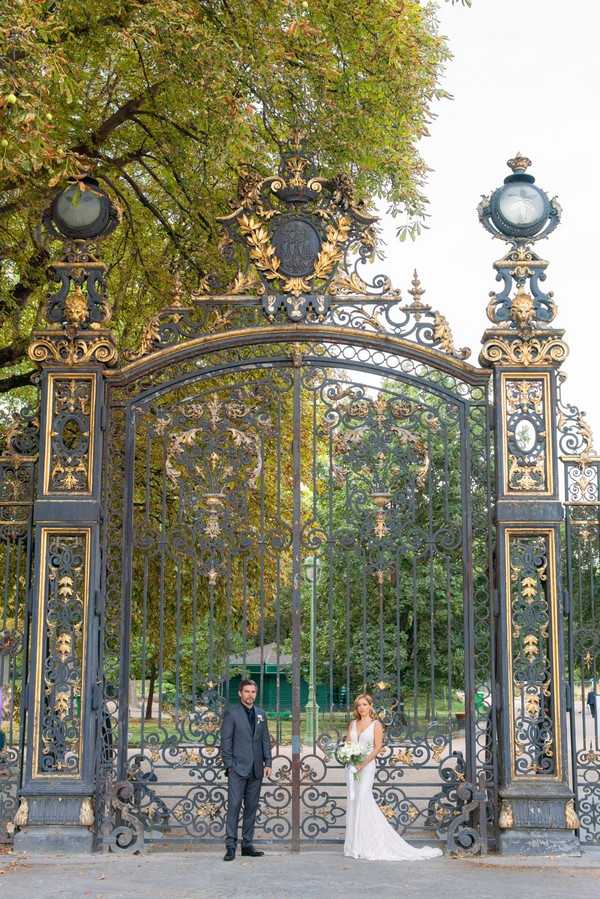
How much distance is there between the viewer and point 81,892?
7559mm

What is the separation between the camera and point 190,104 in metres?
11.0

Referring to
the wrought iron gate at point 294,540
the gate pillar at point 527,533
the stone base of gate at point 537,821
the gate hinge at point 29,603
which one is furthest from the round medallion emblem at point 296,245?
the stone base of gate at point 537,821

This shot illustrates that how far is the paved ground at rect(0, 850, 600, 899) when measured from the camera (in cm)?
757

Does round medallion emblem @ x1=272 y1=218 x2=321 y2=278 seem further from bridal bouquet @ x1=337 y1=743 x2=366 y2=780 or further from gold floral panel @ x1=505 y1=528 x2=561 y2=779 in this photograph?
bridal bouquet @ x1=337 y1=743 x2=366 y2=780

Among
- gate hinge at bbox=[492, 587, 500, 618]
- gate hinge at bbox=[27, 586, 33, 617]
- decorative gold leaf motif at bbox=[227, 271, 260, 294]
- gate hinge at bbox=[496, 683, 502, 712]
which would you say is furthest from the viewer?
decorative gold leaf motif at bbox=[227, 271, 260, 294]

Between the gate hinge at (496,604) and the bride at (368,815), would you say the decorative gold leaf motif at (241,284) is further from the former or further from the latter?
the bride at (368,815)

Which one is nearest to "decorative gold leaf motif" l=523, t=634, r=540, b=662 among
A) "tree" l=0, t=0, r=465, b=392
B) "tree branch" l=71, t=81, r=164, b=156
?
"tree" l=0, t=0, r=465, b=392

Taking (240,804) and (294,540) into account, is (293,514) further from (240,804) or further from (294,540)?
(240,804)

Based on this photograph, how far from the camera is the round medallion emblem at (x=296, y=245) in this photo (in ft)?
31.5

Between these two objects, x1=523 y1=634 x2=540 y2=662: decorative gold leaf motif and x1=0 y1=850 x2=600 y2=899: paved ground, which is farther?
x1=523 y1=634 x2=540 y2=662: decorative gold leaf motif

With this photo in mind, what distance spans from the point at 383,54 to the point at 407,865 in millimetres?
7451

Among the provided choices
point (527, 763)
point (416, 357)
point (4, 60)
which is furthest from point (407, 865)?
point (4, 60)

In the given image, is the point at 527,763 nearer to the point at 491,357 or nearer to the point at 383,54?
the point at 491,357

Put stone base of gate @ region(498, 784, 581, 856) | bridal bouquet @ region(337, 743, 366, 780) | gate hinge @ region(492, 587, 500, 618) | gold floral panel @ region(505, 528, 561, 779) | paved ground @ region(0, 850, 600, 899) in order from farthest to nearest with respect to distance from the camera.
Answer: gate hinge @ region(492, 587, 500, 618) < gold floral panel @ region(505, 528, 561, 779) < bridal bouquet @ region(337, 743, 366, 780) < stone base of gate @ region(498, 784, 581, 856) < paved ground @ region(0, 850, 600, 899)
